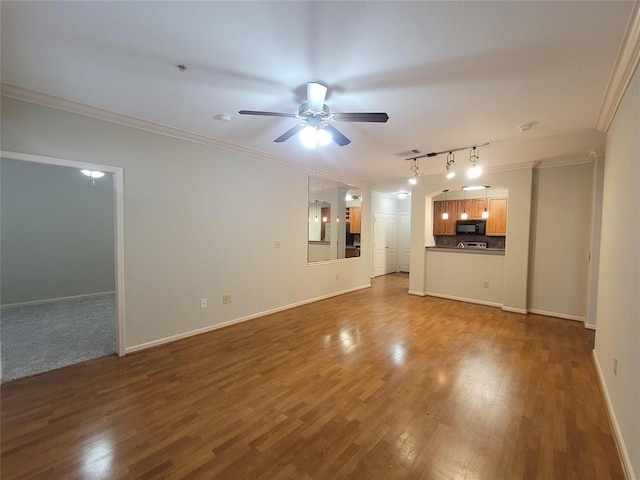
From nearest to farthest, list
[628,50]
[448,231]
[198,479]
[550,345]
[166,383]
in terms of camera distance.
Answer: [198,479], [628,50], [166,383], [550,345], [448,231]

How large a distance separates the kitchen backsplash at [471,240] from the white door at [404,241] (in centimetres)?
124

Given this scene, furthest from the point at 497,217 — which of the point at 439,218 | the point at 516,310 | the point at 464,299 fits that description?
the point at 516,310

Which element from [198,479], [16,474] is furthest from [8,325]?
[198,479]

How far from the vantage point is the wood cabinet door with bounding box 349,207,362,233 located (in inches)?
279

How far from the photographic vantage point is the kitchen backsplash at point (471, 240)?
7.29 metres

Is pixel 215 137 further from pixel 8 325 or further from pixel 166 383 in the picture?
pixel 8 325

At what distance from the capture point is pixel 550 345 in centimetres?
344

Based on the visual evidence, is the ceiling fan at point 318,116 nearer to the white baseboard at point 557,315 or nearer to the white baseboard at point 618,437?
the white baseboard at point 618,437

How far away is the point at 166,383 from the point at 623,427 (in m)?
3.54

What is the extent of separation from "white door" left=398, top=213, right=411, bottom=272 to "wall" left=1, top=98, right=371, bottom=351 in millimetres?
5460

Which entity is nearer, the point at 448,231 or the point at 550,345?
the point at 550,345

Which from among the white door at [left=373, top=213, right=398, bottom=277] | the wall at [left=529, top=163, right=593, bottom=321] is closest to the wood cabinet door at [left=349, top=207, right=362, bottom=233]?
the white door at [left=373, top=213, right=398, bottom=277]

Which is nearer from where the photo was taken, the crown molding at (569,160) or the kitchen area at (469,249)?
the crown molding at (569,160)

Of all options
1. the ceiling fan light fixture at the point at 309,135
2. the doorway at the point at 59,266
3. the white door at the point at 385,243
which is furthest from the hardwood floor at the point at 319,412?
the white door at the point at 385,243
